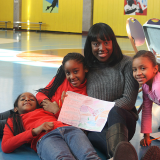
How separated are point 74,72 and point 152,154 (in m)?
0.71

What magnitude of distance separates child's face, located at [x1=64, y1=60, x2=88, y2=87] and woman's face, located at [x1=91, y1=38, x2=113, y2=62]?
13 centimetres

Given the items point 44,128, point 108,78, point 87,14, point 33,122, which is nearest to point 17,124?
point 33,122


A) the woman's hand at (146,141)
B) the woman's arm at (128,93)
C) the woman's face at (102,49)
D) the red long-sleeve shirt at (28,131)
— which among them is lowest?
the woman's hand at (146,141)

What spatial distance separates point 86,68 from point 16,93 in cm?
125

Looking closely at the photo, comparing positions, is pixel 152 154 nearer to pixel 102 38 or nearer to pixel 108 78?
pixel 108 78

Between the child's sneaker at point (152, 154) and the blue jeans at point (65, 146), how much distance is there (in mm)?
240

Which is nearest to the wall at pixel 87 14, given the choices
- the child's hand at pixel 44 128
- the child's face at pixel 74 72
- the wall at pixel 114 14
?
the wall at pixel 114 14

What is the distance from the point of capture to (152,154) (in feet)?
4.19

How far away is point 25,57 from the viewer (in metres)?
5.39

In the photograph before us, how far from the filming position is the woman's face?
1.65 metres

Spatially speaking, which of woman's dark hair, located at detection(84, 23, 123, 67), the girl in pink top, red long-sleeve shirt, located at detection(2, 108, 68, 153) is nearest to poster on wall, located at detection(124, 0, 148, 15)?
woman's dark hair, located at detection(84, 23, 123, 67)

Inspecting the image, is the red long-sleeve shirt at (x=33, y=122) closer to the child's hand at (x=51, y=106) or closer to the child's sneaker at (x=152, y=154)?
the child's hand at (x=51, y=106)

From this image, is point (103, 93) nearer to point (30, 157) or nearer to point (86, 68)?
point (86, 68)

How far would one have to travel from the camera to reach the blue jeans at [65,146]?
1.31m
